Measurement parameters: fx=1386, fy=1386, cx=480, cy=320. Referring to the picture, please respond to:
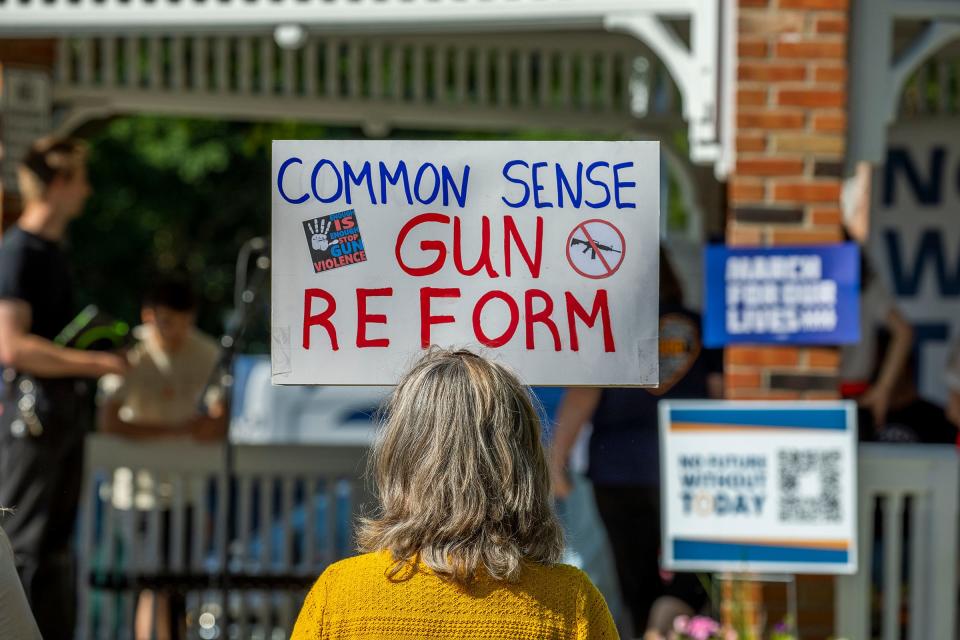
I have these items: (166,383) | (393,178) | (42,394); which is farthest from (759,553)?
(166,383)

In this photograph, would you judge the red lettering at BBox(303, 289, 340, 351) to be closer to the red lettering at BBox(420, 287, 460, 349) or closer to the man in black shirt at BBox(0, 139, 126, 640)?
the red lettering at BBox(420, 287, 460, 349)

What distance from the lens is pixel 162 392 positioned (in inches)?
230

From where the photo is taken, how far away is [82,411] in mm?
4730

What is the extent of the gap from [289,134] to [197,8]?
882 cm

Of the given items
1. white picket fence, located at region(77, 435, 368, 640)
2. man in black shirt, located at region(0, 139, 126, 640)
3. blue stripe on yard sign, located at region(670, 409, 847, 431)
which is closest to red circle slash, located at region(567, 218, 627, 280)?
blue stripe on yard sign, located at region(670, 409, 847, 431)

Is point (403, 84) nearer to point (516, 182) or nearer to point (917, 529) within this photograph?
point (917, 529)

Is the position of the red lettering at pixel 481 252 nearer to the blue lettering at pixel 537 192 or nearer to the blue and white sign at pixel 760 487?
the blue lettering at pixel 537 192

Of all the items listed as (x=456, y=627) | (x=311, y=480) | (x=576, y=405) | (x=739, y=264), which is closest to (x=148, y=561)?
(x=311, y=480)

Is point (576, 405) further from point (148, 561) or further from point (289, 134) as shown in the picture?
point (289, 134)

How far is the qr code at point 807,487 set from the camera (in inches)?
171

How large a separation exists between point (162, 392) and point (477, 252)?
3581 millimetres

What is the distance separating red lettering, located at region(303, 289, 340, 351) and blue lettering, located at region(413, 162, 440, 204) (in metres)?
0.25

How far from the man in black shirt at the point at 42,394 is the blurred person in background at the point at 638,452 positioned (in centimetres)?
169

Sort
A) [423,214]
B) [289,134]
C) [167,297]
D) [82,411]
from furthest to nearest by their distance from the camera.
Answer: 1. [289,134]
2. [167,297]
3. [82,411]
4. [423,214]
